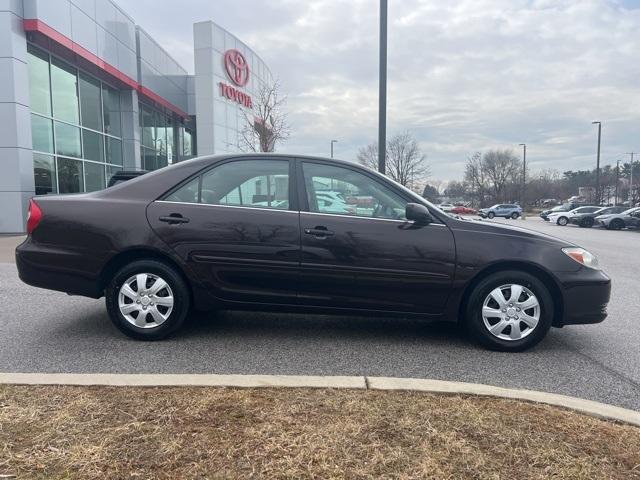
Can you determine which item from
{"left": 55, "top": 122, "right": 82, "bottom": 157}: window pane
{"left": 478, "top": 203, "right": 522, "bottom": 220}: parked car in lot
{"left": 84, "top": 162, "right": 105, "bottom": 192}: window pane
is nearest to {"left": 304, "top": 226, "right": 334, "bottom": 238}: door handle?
{"left": 55, "top": 122, "right": 82, "bottom": 157}: window pane

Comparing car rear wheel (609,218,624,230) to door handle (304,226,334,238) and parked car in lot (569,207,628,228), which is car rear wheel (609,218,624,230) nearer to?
parked car in lot (569,207,628,228)

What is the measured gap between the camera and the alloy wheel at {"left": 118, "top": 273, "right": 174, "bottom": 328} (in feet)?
13.8

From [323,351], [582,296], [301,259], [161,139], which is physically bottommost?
[323,351]

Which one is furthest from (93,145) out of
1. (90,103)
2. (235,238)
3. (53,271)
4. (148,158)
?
(235,238)

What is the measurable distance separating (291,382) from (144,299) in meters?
1.69

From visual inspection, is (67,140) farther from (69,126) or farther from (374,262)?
(374,262)

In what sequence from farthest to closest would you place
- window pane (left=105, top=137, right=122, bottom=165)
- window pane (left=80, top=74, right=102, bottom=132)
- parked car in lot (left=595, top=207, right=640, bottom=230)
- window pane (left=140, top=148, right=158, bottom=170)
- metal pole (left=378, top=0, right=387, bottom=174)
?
1. parked car in lot (left=595, top=207, right=640, bottom=230)
2. window pane (left=140, top=148, right=158, bottom=170)
3. window pane (left=105, top=137, right=122, bottom=165)
4. window pane (left=80, top=74, right=102, bottom=132)
5. metal pole (left=378, top=0, right=387, bottom=174)

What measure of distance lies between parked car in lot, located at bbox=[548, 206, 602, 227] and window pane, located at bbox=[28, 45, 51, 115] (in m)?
33.2

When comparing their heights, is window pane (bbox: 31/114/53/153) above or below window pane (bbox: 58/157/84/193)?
above

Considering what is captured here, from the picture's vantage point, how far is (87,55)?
1733cm

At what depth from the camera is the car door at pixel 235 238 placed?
4.17 m

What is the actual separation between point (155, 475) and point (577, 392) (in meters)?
2.80

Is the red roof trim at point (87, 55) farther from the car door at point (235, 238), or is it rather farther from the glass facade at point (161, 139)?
the car door at point (235, 238)

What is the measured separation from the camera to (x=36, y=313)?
17.3 ft
